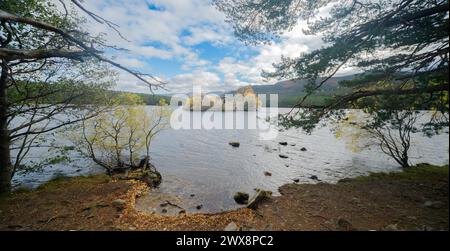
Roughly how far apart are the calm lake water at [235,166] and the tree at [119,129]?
2.43m

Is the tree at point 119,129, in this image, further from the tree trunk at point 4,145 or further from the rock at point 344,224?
the rock at point 344,224

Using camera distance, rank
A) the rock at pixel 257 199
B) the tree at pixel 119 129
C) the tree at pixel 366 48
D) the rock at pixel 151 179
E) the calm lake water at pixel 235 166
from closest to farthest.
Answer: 1. the tree at pixel 366 48
2. the rock at pixel 257 199
3. the calm lake water at pixel 235 166
4. the rock at pixel 151 179
5. the tree at pixel 119 129

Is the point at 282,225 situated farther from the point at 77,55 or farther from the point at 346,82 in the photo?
the point at 77,55

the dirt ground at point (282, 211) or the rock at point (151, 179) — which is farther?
the rock at point (151, 179)

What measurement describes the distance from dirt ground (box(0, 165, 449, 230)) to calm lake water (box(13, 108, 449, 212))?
127 inches

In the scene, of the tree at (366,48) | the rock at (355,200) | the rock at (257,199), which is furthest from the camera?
the rock at (257,199)

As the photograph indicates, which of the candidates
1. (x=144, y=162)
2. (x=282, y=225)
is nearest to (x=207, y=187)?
(x=144, y=162)

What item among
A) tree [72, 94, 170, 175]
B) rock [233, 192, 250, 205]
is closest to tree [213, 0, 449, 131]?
rock [233, 192, 250, 205]

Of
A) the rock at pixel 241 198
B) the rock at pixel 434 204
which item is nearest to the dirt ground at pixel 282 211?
the rock at pixel 434 204

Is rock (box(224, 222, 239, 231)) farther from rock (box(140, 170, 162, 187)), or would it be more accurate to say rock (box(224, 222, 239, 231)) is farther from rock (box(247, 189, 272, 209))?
rock (box(140, 170, 162, 187))

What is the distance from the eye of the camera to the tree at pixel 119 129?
52.6ft

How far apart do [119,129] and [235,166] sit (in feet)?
37.9

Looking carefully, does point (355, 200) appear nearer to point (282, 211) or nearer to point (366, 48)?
point (282, 211)
